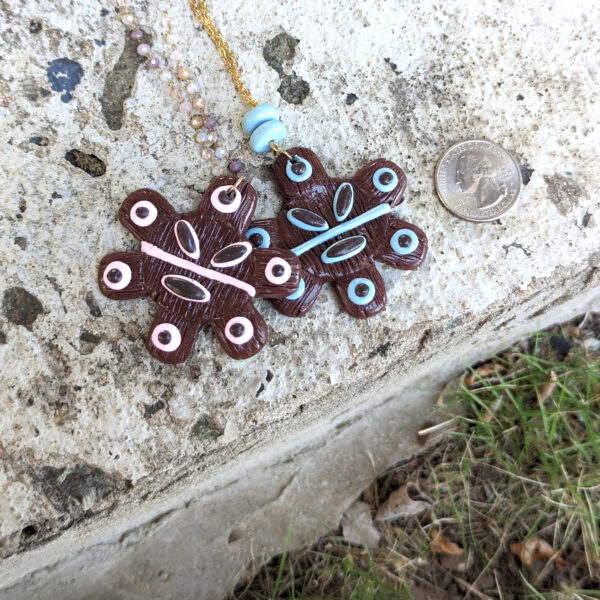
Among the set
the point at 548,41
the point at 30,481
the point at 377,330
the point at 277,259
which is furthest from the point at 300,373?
the point at 548,41

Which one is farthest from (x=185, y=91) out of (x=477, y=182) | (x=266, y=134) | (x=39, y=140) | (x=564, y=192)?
(x=564, y=192)

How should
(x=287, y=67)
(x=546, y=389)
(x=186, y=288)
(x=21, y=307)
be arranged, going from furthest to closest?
(x=546, y=389) → (x=287, y=67) → (x=21, y=307) → (x=186, y=288)

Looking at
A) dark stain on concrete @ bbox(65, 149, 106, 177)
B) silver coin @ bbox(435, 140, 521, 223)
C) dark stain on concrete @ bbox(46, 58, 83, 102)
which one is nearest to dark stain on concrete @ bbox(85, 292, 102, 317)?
dark stain on concrete @ bbox(65, 149, 106, 177)

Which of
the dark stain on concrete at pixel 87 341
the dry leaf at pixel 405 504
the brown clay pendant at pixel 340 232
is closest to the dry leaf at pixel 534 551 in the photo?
the dry leaf at pixel 405 504

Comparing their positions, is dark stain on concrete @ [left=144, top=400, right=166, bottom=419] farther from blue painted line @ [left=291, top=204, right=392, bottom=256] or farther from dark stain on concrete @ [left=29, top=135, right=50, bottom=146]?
dark stain on concrete @ [left=29, top=135, right=50, bottom=146]

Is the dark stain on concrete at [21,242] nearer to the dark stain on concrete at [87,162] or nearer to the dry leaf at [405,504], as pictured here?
the dark stain on concrete at [87,162]

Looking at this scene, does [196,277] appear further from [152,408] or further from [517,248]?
[517,248]
